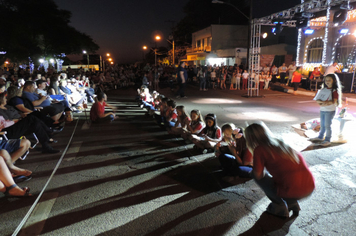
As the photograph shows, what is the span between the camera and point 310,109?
11.2 metres

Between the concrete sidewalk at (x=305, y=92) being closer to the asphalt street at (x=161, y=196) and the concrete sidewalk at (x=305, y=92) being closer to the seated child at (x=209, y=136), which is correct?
the asphalt street at (x=161, y=196)

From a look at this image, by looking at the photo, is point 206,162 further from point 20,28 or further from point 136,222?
point 20,28

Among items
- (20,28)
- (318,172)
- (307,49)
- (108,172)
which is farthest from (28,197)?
(20,28)

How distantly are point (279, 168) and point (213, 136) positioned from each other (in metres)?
2.71

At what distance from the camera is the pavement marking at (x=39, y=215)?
3.06m

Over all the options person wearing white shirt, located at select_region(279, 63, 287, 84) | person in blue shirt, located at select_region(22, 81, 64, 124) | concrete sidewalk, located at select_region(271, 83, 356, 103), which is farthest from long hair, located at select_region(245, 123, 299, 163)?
person wearing white shirt, located at select_region(279, 63, 287, 84)

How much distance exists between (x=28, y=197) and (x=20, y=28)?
89.4 ft

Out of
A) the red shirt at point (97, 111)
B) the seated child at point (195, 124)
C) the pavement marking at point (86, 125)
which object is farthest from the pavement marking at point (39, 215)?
the red shirt at point (97, 111)

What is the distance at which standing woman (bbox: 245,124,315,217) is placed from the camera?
9.60 feet

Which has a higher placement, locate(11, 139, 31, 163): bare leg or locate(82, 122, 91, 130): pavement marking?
locate(11, 139, 31, 163): bare leg

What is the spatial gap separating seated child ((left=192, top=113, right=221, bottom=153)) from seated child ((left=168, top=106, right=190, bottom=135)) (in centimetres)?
75

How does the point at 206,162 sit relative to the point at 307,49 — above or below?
below

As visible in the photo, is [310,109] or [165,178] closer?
[165,178]

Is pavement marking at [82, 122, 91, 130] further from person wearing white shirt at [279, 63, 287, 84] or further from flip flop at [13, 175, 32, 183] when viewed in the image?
person wearing white shirt at [279, 63, 287, 84]
